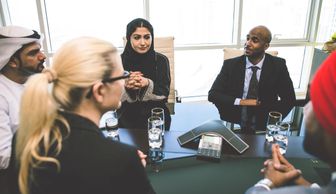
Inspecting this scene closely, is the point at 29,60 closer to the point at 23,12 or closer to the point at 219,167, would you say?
the point at 219,167

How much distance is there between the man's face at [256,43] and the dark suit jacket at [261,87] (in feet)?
0.34

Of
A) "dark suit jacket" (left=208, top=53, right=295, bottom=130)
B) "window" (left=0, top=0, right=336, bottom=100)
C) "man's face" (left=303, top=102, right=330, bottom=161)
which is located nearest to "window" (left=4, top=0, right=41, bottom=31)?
"window" (left=0, top=0, right=336, bottom=100)

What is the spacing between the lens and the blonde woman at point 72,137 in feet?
2.63


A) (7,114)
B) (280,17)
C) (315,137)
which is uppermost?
(280,17)

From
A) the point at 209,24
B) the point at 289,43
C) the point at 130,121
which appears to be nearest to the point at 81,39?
the point at 130,121

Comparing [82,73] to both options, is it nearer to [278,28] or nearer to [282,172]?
[282,172]

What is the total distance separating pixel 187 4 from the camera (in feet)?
12.3

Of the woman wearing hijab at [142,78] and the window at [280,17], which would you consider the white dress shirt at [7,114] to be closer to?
the woman wearing hijab at [142,78]

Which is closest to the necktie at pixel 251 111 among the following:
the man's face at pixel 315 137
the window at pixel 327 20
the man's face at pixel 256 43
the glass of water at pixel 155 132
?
the man's face at pixel 256 43

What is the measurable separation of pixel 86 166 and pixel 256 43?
191 cm

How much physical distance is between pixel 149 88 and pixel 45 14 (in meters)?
2.17

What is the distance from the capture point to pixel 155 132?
1.58 m

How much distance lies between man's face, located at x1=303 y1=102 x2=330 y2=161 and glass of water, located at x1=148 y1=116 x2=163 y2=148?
937 mm

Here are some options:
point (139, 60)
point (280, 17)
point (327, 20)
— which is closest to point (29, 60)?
point (139, 60)
